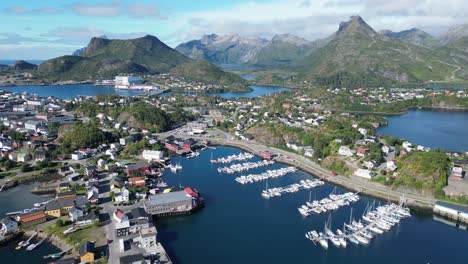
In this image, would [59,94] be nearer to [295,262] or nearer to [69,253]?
[69,253]

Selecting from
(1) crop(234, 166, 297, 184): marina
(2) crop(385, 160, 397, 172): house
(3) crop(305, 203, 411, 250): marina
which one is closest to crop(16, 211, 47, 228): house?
(1) crop(234, 166, 297, 184): marina

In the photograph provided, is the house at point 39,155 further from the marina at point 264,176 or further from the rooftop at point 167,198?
the marina at point 264,176

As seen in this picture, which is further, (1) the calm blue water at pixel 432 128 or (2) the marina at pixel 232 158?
(1) the calm blue water at pixel 432 128

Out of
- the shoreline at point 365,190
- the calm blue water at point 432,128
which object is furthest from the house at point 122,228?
the calm blue water at point 432,128

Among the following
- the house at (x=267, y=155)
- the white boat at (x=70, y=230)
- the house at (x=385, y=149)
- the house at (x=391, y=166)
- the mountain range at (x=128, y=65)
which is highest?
the mountain range at (x=128, y=65)

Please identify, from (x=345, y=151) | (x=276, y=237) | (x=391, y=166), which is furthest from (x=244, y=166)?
(x=391, y=166)

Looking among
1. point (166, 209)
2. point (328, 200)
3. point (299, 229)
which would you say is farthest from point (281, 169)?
point (166, 209)
